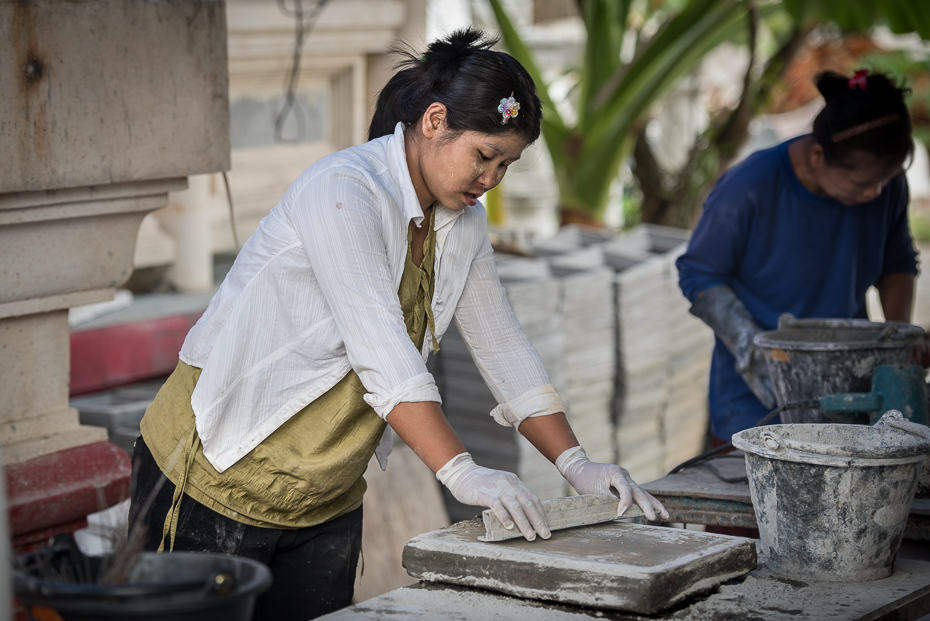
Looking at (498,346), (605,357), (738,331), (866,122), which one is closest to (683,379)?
(605,357)

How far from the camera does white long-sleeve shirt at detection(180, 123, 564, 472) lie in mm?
1842

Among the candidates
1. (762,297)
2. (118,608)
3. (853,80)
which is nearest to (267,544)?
(118,608)

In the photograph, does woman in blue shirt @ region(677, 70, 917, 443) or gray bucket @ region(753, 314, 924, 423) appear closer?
gray bucket @ region(753, 314, 924, 423)

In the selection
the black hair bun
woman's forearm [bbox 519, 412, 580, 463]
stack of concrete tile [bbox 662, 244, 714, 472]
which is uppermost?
the black hair bun

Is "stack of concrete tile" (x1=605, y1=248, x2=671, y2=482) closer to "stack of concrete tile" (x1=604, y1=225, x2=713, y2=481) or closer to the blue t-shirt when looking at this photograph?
"stack of concrete tile" (x1=604, y1=225, x2=713, y2=481)

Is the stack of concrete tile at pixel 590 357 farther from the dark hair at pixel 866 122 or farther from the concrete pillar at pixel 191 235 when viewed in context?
the dark hair at pixel 866 122

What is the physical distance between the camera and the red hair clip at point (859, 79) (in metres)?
2.95

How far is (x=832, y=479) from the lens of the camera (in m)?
1.91

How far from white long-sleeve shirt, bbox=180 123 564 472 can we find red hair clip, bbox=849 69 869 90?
1489 mm

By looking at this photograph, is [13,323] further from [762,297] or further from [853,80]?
[853,80]

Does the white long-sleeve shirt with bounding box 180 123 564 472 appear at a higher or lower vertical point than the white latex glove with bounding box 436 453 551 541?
higher

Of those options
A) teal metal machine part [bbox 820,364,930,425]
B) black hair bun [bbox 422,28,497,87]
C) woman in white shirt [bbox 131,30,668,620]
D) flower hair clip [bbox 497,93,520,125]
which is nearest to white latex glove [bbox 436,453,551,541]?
woman in white shirt [bbox 131,30,668,620]

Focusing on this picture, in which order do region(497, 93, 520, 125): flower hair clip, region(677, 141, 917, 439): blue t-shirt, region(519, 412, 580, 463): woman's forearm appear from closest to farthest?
region(497, 93, 520, 125): flower hair clip
region(519, 412, 580, 463): woman's forearm
region(677, 141, 917, 439): blue t-shirt

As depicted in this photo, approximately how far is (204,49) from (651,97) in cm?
386
